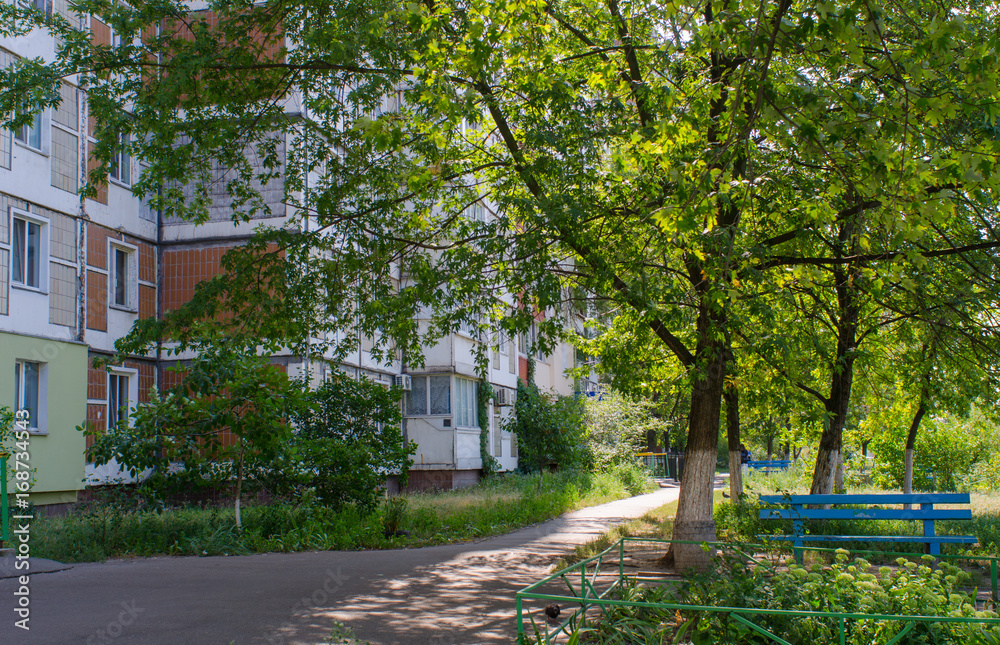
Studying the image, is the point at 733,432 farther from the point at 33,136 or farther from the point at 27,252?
the point at 33,136

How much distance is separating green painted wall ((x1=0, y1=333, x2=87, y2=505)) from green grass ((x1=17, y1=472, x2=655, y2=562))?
0.85 meters

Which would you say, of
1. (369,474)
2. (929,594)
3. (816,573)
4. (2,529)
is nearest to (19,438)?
(2,529)

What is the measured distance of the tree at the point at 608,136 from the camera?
682 cm

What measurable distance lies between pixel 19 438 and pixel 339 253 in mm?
6831

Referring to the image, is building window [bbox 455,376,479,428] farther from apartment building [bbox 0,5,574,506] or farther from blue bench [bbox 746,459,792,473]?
blue bench [bbox 746,459,792,473]

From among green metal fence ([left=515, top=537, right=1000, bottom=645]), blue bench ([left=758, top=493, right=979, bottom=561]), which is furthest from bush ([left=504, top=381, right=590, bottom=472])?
blue bench ([left=758, top=493, right=979, bottom=561])

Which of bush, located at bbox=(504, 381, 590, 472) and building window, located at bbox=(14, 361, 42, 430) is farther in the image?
bush, located at bbox=(504, 381, 590, 472)

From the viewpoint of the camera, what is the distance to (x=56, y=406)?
15961mm

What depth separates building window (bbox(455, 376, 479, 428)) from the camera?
2428 cm

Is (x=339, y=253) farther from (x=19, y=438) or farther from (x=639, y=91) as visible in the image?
(x=19, y=438)

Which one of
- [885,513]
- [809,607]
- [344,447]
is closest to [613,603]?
[809,607]

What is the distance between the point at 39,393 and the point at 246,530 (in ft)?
21.2

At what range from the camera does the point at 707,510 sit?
32.8ft

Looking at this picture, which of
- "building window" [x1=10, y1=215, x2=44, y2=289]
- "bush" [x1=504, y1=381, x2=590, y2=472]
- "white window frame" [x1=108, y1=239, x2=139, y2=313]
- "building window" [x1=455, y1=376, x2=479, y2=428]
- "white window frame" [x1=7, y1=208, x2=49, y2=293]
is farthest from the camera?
"building window" [x1=455, y1=376, x2=479, y2=428]
